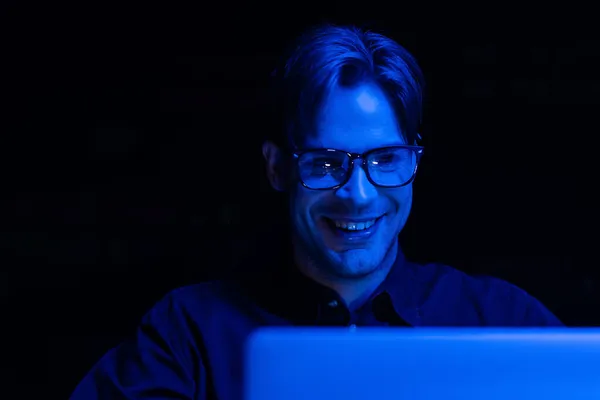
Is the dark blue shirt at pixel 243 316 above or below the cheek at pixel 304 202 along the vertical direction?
below

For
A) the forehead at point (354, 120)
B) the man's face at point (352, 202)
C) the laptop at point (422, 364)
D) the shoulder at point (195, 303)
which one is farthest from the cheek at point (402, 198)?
the laptop at point (422, 364)

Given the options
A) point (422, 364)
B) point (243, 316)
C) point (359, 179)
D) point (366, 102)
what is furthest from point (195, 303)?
point (422, 364)

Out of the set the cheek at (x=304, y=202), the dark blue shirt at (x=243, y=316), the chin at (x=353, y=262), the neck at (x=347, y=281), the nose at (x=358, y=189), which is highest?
the nose at (x=358, y=189)

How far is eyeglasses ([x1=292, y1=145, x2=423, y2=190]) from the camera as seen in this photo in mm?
1534

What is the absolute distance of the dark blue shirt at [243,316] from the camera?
1476mm

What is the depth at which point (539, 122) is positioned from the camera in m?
1.72

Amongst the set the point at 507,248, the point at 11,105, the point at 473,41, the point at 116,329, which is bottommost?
the point at 116,329

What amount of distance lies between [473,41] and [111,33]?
0.90m

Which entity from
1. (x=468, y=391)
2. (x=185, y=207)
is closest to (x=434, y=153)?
(x=185, y=207)

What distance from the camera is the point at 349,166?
153 cm

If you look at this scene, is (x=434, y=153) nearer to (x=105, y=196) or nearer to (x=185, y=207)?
(x=185, y=207)

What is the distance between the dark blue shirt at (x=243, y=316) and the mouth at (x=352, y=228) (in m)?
0.12

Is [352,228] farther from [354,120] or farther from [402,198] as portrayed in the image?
[354,120]

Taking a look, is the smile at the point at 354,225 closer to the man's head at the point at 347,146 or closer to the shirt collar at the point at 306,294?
the man's head at the point at 347,146
